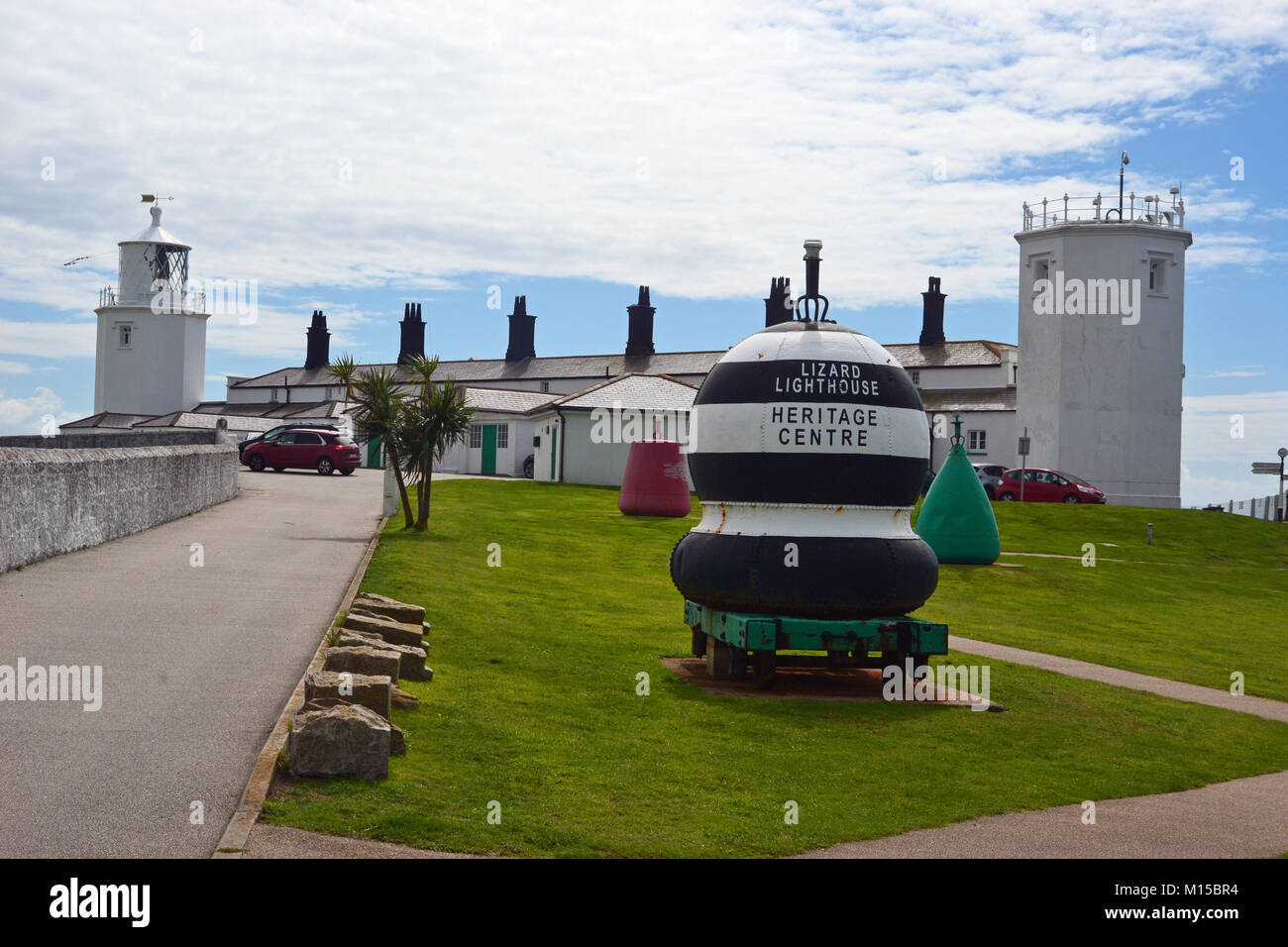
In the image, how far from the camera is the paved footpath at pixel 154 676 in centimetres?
691

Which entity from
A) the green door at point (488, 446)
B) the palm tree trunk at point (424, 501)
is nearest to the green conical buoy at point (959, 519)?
the palm tree trunk at point (424, 501)

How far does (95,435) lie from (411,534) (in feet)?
31.9

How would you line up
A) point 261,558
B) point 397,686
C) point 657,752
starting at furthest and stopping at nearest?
point 261,558 → point 397,686 → point 657,752

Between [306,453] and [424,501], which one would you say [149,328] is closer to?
[306,453]

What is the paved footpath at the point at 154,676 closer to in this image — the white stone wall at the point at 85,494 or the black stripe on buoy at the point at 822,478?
the white stone wall at the point at 85,494

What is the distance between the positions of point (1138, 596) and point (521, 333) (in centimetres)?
6742

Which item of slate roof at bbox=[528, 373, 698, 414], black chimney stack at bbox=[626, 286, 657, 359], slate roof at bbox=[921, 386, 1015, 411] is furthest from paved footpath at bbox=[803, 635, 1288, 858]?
black chimney stack at bbox=[626, 286, 657, 359]

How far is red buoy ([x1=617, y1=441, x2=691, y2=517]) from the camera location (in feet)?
112

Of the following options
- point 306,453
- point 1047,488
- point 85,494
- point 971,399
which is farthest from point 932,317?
point 85,494

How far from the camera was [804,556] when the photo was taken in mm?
12383

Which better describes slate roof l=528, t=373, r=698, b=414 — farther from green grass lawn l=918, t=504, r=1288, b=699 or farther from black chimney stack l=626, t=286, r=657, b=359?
black chimney stack l=626, t=286, r=657, b=359

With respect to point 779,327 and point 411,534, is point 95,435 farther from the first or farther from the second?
point 779,327
